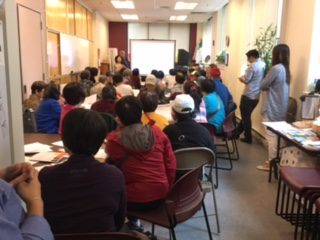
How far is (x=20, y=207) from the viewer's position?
3.10 ft

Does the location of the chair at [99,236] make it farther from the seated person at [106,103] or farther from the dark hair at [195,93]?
the dark hair at [195,93]

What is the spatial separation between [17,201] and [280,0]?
5067 mm

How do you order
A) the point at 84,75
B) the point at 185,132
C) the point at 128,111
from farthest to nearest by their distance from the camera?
the point at 84,75, the point at 185,132, the point at 128,111

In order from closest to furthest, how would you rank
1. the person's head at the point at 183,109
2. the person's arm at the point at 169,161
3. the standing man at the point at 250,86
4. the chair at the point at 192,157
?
1. the person's arm at the point at 169,161
2. the chair at the point at 192,157
3. the person's head at the point at 183,109
4. the standing man at the point at 250,86

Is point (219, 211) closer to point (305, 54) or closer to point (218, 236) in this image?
point (218, 236)

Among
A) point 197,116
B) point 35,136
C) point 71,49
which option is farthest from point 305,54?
point 71,49

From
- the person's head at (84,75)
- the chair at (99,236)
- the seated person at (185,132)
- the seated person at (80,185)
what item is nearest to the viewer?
the chair at (99,236)

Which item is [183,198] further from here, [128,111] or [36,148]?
[36,148]

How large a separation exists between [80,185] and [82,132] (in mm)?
222

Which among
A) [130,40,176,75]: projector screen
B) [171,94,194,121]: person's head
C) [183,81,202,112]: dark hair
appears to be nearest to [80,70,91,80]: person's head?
[183,81,202,112]: dark hair

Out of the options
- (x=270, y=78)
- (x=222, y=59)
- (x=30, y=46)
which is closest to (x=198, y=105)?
(x=270, y=78)

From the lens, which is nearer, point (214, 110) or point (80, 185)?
point (80, 185)

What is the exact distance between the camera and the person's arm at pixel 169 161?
2.15 m

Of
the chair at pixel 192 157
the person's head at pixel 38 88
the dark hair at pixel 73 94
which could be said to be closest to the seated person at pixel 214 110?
the dark hair at pixel 73 94
